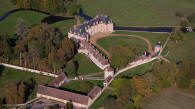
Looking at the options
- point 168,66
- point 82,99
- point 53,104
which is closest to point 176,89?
point 168,66

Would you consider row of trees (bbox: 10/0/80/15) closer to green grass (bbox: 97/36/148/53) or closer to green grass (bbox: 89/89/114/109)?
green grass (bbox: 97/36/148/53)

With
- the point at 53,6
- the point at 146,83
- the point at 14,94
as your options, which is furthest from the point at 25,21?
the point at 146,83

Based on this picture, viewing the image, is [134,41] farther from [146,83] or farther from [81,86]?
[81,86]

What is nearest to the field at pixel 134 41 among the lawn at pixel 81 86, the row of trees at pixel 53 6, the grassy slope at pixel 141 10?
the grassy slope at pixel 141 10

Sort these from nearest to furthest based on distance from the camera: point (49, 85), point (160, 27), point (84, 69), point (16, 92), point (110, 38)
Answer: point (16, 92)
point (49, 85)
point (84, 69)
point (110, 38)
point (160, 27)

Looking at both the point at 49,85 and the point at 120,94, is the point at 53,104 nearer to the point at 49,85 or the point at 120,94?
the point at 49,85

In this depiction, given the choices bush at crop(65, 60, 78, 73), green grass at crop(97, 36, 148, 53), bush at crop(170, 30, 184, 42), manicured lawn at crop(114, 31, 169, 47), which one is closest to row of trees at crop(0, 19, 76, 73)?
bush at crop(65, 60, 78, 73)
